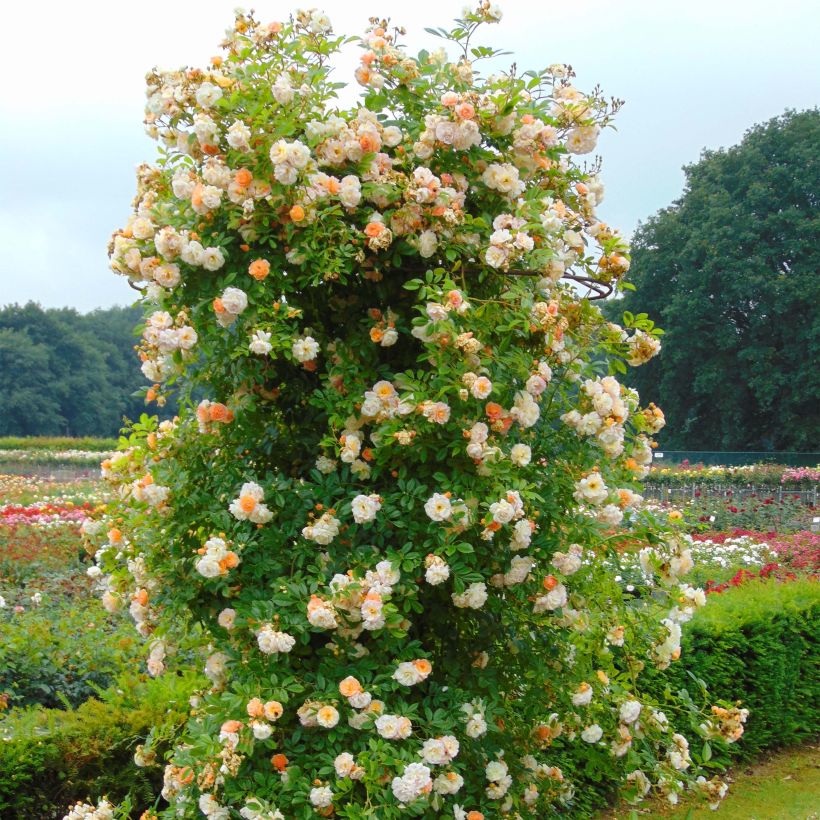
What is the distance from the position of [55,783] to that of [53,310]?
6148 centimetres

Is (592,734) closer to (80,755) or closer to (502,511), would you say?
(502,511)

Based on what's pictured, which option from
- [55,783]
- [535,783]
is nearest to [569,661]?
[535,783]

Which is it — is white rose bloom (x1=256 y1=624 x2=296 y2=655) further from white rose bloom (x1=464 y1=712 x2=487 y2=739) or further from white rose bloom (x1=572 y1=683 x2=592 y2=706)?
white rose bloom (x1=572 y1=683 x2=592 y2=706)

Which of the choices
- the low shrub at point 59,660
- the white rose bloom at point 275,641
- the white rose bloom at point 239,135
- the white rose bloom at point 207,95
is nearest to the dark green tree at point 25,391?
the low shrub at point 59,660

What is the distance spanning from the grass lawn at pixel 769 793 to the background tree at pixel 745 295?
92.4 feet

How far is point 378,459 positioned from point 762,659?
175 inches

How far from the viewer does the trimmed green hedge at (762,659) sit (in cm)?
590

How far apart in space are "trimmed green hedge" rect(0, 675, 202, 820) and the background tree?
3195cm

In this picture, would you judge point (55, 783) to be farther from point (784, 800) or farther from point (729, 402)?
point (729, 402)

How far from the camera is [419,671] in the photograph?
268 cm

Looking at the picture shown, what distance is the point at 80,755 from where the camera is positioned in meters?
3.58

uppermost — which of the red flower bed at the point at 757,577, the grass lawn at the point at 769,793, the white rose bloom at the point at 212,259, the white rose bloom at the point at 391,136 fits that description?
the white rose bloom at the point at 391,136

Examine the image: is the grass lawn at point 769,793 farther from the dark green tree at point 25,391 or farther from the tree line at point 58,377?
the dark green tree at point 25,391

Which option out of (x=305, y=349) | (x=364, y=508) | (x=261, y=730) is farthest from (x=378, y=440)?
(x=261, y=730)
